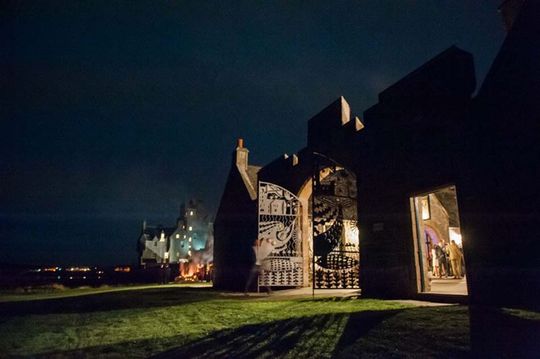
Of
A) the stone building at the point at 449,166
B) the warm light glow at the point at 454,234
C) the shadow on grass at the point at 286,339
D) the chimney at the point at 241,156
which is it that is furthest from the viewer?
the warm light glow at the point at 454,234

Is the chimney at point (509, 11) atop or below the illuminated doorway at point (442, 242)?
atop

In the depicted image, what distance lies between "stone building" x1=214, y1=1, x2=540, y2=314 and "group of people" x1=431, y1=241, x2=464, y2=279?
702cm

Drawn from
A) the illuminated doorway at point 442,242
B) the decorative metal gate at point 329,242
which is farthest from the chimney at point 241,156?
the illuminated doorway at point 442,242

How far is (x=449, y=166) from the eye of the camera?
748 cm

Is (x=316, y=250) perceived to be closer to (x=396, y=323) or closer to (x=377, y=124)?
(x=377, y=124)

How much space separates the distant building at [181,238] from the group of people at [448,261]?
204 ft

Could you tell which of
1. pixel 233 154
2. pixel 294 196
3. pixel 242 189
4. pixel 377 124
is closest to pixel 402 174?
pixel 377 124

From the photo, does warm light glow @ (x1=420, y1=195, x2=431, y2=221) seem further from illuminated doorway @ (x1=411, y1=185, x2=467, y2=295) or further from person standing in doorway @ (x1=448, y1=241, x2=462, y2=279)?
person standing in doorway @ (x1=448, y1=241, x2=462, y2=279)

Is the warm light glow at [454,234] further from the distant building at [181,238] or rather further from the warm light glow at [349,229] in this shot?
the distant building at [181,238]

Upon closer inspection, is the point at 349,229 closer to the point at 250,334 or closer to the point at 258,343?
the point at 250,334

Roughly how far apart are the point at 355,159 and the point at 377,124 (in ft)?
4.77

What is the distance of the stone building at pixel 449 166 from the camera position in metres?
6.07

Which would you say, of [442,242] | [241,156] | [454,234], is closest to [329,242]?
[241,156]

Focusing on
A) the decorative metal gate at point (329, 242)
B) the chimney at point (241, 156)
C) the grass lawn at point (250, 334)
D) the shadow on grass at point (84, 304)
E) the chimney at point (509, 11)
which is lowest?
the shadow on grass at point (84, 304)
